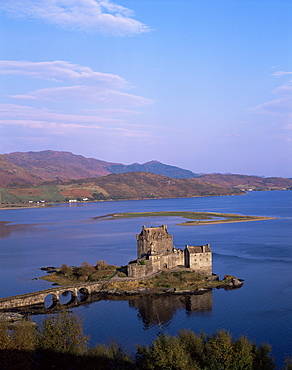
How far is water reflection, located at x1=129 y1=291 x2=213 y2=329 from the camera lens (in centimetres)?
5416

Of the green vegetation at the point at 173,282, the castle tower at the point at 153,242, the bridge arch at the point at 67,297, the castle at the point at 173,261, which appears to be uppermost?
the castle tower at the point at 153,242

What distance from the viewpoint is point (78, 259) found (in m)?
93.1

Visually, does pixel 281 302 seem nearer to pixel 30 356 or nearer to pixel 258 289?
pixel 258 289

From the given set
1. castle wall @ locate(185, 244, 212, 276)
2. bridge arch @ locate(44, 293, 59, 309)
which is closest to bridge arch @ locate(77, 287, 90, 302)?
bridge arch @ locate(44, 293, 59, 309)

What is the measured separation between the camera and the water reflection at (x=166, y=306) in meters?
54.2

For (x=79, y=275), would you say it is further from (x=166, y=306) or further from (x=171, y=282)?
(x=166, y=306)

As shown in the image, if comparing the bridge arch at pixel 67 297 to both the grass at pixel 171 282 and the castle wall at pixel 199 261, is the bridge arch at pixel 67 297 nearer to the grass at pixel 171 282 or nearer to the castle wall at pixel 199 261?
the grass at pixel 171 282

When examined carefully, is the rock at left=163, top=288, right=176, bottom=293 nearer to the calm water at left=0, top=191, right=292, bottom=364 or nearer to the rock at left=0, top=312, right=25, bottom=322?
the calm water at left=0, top=191, right=292, bottom=364

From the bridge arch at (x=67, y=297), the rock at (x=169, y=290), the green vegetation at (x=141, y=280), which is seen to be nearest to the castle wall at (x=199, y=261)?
the green vegetation at (x=141, y=280)

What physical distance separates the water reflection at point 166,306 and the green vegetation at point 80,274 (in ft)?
38.2

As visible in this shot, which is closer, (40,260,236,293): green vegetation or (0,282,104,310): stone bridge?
(0,282,104,310): stone bridge

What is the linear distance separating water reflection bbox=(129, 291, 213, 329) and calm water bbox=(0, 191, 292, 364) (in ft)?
0.39

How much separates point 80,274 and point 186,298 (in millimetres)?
→ 20490

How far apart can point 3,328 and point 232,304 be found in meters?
30.3
